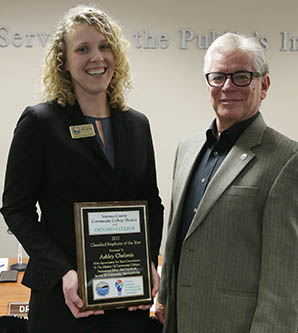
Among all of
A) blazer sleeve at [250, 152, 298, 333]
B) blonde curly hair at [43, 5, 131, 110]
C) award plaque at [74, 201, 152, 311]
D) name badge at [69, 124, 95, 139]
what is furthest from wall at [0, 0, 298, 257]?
blazer sleeve at [250, 152, 298, 333]

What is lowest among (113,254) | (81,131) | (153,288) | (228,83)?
(153,288)

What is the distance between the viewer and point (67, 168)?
1504 mm

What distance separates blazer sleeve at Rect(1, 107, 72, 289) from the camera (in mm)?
1471

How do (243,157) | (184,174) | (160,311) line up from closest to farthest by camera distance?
(243,157) < (184,174) < (160,311)

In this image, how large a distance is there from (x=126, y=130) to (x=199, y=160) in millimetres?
326

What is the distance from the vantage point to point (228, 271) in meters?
1.47

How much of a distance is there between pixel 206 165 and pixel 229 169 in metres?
0.18

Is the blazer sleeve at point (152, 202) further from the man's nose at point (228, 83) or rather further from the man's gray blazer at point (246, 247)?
the man's nose at point (228, 83)

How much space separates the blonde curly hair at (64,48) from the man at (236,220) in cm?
37

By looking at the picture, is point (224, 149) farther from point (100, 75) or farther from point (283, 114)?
point (283, 114)

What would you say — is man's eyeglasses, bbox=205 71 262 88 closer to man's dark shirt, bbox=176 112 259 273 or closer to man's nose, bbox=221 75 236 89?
man's nose, bbox=221 75 236 89

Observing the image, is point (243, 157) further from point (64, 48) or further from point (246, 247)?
point (64, 48)

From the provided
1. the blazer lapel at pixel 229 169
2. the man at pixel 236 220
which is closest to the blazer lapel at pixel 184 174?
the man at pixel 236 220

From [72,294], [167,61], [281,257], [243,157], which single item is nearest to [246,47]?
[243,157]
